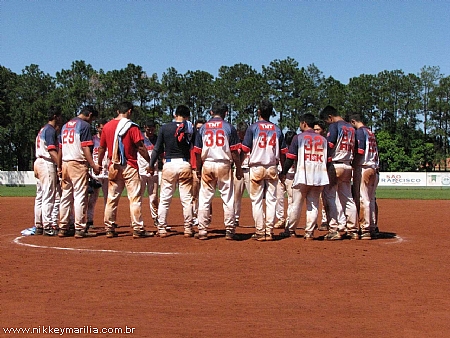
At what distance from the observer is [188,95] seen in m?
83.1

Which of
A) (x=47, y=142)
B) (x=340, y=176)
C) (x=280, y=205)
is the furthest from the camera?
(x=280, y=205)

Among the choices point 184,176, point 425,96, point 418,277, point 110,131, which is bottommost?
point 418,277

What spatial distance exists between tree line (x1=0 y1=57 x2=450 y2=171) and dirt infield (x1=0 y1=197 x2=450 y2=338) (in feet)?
221

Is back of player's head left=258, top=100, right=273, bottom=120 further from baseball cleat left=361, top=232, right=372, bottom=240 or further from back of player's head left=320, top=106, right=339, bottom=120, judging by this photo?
baseball cleat left=361, top=232, right=372, bottom=240

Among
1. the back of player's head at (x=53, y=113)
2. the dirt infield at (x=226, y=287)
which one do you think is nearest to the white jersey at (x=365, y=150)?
the dirt infield at (x=226, y=287)

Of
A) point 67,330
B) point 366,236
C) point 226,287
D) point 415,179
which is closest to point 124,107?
point 226,287

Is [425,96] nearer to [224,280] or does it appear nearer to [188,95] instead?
[188,95]

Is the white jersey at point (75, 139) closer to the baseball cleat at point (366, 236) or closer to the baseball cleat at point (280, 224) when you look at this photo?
the baseball cleat at point (280, 224)

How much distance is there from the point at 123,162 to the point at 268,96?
2828 inches

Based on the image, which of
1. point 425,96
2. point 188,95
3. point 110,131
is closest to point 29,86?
point 188,95

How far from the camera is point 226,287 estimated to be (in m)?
6.41

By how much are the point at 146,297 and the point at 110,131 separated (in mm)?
5074

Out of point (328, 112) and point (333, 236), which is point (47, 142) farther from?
point (333, 236)

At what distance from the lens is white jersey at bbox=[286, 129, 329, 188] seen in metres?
9.98
